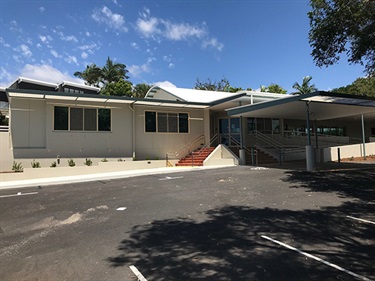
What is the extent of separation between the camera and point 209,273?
3693 millimetres

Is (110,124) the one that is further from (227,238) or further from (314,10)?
(227,238)

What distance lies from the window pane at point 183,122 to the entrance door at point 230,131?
126 inches

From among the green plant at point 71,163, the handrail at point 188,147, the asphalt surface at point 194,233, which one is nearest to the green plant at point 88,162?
the green plant at point 71,163

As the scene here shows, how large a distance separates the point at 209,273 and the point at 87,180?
36.6ft

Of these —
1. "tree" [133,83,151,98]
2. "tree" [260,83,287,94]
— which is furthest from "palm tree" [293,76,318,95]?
"tree" [133,83,151,98]

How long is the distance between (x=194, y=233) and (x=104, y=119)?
45.8ft

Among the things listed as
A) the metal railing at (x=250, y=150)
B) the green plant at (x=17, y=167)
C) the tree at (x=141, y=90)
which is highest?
the tree at (x=141, y=90)

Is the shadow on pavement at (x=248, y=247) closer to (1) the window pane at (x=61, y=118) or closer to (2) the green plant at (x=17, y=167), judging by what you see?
(2) the green plant at (x=17, y=167)

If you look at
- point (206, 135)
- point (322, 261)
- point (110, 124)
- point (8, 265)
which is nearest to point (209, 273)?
point (322, 261)

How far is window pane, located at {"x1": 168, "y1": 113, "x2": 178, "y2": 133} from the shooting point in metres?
20.1

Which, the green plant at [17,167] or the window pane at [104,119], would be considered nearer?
the green plant at [17,167]

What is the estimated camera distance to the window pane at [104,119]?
1759 centimetres

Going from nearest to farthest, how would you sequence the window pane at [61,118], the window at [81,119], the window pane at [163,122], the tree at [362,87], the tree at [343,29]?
the tree at [343,29] → the window pane at [61,118] → the window at [81,119] → the window pane at [163,122] → the tree at [362,87]

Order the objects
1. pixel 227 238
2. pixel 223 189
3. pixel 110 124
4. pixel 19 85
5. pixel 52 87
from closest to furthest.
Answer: pixel 227 238 → pixel 223 189 → pixel 110 124 → pixel 19 85 → pixel 52 87
